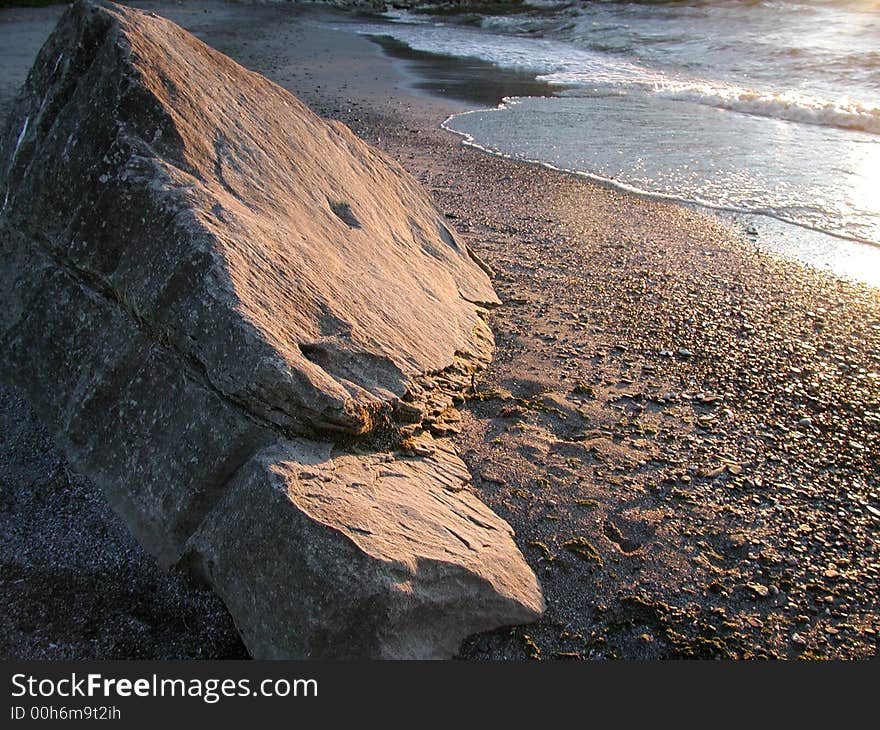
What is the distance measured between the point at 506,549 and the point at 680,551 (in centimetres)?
74

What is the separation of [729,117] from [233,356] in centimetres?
1076

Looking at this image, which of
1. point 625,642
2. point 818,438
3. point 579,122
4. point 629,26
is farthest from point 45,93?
point 629,26

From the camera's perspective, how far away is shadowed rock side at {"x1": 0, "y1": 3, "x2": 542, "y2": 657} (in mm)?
2299

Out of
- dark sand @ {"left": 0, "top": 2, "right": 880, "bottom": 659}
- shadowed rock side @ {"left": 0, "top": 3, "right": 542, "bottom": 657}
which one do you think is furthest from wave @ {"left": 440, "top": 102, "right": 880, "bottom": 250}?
shadowed rock side @ {"left": 0, "top": 3, "right": 542, "bottom": 657}

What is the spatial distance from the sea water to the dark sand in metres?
1.51

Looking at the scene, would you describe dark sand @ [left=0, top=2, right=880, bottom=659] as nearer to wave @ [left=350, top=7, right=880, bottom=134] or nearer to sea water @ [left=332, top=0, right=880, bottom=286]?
sea water @ [left=332, top=0, right=880, bottom=286]

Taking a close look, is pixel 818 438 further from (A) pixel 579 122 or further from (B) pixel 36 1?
(B) pixel 36 1

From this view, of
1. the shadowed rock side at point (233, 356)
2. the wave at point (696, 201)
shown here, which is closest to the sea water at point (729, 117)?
the wave at point (696, 201)

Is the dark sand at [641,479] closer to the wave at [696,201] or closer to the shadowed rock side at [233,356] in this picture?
the shadowed rock side at [233,356]

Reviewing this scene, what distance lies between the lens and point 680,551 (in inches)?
113

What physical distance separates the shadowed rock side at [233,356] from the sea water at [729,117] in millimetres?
4385

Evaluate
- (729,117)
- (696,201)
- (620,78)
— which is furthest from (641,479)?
(620,78)

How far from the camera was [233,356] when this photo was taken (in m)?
2.49

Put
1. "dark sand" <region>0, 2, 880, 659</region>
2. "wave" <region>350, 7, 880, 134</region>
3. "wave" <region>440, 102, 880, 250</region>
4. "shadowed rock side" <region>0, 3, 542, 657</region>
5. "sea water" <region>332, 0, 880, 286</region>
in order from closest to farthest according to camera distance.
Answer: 1. "shadowed rock side" <region>0, 3, 542, 657</region>
2. "dark sand" <region>0, 2, 880, 659</region>
3. "wave" <region>440, 102, 880, 250</region>
4. "sea water" <region>332, 0, 880, 286</region>
5. "wave" <region>350, 7, 880, 134</region>
